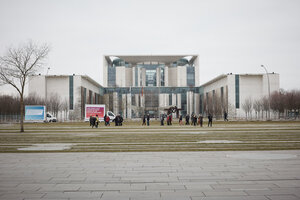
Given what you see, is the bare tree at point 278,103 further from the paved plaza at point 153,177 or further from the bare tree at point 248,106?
the paved plaza at point 153,177

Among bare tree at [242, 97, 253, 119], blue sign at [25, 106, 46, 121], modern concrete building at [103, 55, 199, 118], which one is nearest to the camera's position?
blue sign at [25, 106, 46, 121]

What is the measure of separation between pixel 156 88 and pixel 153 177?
106650 mm

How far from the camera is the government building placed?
291 feet

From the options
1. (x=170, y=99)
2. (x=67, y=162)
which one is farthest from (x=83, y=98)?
(x=67, y=162)

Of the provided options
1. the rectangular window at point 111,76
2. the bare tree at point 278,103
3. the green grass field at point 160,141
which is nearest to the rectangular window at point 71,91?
the rectangular window at point 111,76

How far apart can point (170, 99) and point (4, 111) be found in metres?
58.7

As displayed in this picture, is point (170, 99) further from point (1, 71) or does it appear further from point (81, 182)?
point (81, 182)

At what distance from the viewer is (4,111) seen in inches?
2968

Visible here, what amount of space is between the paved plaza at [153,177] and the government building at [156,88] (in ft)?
226

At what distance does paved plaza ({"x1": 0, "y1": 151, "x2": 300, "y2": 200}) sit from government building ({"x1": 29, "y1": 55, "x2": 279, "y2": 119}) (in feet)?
226

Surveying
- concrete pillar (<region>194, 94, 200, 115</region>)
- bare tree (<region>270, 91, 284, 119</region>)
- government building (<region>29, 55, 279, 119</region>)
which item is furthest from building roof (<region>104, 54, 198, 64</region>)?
bare tree (<region>270, 91, 284, 119</region>)

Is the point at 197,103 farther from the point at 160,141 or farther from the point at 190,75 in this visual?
the point at 160,141

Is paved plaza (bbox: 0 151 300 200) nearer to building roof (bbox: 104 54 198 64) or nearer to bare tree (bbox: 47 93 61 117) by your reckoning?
bare tree (bbox: 47 93 61 117)

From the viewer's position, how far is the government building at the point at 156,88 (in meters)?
88.8
